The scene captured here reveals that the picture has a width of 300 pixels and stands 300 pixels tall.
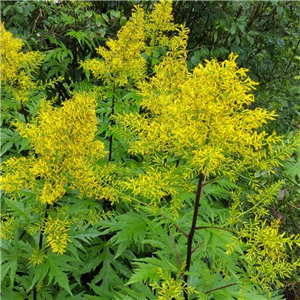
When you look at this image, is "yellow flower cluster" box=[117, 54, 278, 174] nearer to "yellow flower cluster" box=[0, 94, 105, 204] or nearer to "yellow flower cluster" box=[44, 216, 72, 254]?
"yellow flower cluster" box=[0, 94, 105, 204]

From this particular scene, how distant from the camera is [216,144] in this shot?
1688 millimetres

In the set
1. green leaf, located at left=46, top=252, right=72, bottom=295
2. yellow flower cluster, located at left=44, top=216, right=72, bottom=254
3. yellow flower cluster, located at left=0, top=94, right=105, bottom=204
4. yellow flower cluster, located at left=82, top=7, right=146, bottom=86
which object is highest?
yellow flower cluster, located at left=82, top=7, right=146, bottom=86

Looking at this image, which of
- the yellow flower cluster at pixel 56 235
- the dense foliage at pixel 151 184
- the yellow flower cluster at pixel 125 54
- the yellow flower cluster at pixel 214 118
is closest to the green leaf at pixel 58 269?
the dense foliage at pixel 151 184

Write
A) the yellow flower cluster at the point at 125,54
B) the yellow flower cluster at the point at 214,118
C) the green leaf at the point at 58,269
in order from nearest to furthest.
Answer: the yellow flower cluster at the point at 214,118
the green leaf at the point at 58,269
the yellow flower cluster at the point at 125,54

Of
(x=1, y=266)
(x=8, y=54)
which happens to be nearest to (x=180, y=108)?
(x=1, y=266)

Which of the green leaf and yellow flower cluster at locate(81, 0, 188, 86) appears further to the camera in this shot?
yellow flower cluster at locate(81, 0, 188, 86)

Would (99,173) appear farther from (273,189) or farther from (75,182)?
(273,189)

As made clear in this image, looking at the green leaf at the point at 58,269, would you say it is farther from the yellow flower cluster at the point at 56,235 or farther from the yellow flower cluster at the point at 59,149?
the yellow flower cluster at the point at 59,149

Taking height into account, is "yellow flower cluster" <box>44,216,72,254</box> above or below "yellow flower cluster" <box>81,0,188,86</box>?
below

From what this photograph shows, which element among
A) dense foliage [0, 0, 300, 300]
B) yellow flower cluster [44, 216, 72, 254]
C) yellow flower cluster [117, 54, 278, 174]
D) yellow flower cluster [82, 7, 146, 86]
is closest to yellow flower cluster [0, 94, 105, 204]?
dense foliage [0, 0, 300, 300]

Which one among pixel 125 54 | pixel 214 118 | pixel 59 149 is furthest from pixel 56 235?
pixel 125 54

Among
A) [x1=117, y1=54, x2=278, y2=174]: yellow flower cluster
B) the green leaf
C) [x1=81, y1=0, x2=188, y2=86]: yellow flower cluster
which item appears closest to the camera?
[x1=117, y1=54, x2=278, y2=174]: yellow flower cluster

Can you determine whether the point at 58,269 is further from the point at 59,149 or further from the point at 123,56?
the point at 123,56

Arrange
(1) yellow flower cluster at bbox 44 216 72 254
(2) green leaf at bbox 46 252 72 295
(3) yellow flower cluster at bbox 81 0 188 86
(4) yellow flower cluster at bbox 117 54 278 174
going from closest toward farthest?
(4) yellow flower cluster at bbox 117 54 278 174, (1) yellow flower cluster at bbox 44 216 72 254, (2) green leaf at bbox 46 252 72 295, (3) yellow flower cluster at bbox 81 0 188 86
